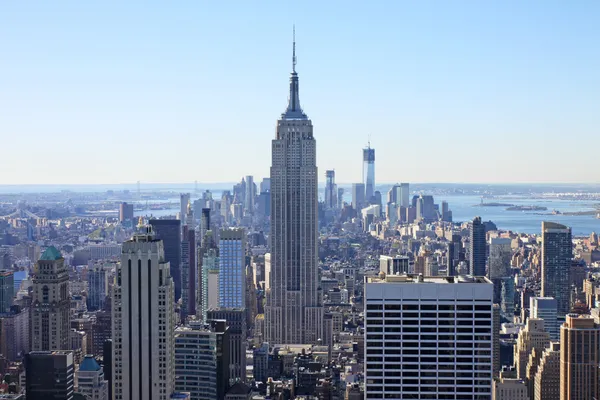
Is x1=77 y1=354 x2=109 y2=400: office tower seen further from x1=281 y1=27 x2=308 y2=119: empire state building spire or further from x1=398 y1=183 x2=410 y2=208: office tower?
x1=398 y1=183 x2=410 y2=208: office tower

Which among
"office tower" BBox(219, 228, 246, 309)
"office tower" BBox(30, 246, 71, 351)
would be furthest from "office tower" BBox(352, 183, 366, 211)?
"office tower" BBox(30, 246, 71, 351)

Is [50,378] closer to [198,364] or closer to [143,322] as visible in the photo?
[143,322]

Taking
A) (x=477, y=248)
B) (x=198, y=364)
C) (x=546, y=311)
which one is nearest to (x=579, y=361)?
(x=198, y=364)

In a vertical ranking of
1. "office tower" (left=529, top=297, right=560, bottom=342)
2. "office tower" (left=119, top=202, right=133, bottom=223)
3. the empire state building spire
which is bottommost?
"office tower" (left=529, top=297, right=560, bottom=342)

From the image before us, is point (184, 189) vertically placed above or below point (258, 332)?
above

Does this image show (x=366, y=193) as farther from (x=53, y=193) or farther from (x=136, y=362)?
(x=136, y=362)

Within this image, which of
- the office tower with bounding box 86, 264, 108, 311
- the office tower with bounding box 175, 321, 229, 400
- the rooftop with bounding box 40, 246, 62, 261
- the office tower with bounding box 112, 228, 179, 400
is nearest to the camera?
the office tower with bounding box 112, 228, 179, 400

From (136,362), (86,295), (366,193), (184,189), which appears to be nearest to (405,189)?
(366,193)
